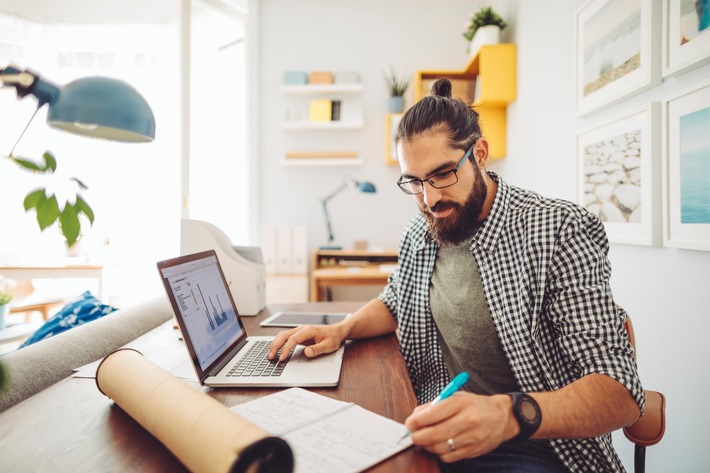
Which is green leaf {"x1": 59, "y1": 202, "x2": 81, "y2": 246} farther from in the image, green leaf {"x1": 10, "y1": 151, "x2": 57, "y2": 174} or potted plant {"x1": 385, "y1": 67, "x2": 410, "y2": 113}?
potted plant {"x1": 385, "y1": 67, "x2": 410, "y2": 113}

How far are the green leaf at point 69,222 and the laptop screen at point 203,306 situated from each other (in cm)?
36

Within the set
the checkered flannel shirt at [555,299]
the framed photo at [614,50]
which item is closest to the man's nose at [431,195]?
the checkered flannel shirt at [555,299]

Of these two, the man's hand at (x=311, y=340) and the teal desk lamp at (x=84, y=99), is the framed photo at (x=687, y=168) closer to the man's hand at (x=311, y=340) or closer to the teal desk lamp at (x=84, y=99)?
the man's hand at (x=311, y=340)

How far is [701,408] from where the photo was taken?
1.19 m

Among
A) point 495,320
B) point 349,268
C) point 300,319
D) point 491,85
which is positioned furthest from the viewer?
point 349,268

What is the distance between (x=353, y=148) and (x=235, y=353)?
2.90 metres

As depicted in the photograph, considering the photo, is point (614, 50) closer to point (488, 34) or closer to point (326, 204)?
point (488, 34)

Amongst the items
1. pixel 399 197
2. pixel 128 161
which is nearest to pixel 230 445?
pixel 399 197

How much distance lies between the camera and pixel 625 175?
153 centimetres

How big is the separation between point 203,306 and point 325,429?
0.45m

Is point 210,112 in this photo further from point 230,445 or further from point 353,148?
point 230,445

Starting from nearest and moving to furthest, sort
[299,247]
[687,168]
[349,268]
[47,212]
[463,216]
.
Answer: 1. [47,212]
2. [463,216]
3. [687,168]
4. [349,268]
5. [299,247]

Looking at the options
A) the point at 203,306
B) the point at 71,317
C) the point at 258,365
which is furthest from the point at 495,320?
the point at 71,317

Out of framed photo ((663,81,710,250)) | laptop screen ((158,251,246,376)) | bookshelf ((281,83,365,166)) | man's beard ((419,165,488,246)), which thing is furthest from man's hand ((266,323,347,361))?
bookshelf ((281,83,365,166))
